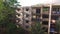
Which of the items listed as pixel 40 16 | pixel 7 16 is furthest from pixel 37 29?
pixel 7 16

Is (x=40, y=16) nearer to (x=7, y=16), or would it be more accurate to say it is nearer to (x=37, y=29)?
(x=37, y=29)

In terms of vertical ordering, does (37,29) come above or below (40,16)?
below

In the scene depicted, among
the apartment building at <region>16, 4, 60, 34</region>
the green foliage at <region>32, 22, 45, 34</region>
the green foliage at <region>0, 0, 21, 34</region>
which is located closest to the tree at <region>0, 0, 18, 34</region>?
the green foliage at <region>0, 0, 21, 34</region>

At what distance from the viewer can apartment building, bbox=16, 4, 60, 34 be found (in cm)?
224

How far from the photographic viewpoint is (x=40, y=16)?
2322 millimetres

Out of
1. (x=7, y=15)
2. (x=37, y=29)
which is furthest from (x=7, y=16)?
(x=37, y=29)

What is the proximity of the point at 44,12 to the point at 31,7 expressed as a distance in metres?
0.19

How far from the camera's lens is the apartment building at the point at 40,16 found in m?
2.24

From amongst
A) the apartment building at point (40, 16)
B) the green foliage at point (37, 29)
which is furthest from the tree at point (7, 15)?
the green foliage at point (37, 29)

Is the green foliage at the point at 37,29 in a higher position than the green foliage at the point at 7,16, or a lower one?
lower

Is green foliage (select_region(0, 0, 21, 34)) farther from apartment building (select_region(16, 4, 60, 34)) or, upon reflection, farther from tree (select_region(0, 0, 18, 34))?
apartment building (select_region(16, 4, 60, 34))

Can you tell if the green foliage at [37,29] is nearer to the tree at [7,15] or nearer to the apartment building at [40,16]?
the apartment building at [40,16]

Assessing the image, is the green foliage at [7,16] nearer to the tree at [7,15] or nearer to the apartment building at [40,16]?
the tree at [7,15]

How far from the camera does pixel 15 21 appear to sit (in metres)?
2.35
